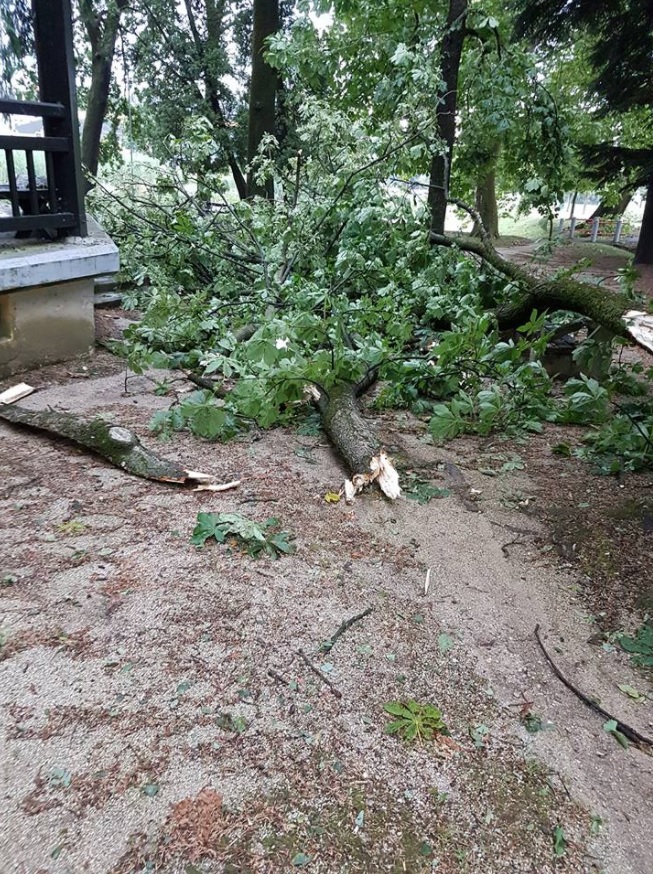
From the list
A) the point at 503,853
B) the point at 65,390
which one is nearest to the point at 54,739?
the point at 503,853

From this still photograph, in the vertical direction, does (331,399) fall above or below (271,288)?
below

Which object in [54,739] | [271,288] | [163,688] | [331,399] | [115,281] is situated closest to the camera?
[54,739]

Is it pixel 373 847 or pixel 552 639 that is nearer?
pixel 373 847

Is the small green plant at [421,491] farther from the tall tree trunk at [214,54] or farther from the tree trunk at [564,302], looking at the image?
the tall tree trunk at [214,54]

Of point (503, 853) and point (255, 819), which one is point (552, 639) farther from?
point (255, 819)

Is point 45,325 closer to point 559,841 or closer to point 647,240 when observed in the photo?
point 559,841

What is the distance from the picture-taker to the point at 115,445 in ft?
10.1

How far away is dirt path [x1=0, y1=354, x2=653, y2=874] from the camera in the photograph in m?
1.43

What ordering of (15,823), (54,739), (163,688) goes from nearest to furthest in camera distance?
(15,823) → (54,739) → (163,688)

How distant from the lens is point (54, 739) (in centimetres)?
159

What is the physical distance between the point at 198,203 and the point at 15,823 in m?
5.98

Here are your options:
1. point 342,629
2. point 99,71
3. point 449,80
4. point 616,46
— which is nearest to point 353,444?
point 342,629

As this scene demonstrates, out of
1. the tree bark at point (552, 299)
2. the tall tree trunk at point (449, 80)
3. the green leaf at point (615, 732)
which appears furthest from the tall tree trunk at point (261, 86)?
the green leaf at point (615, 732)

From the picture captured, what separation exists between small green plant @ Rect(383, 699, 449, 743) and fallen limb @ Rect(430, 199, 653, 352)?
77.7 inches
